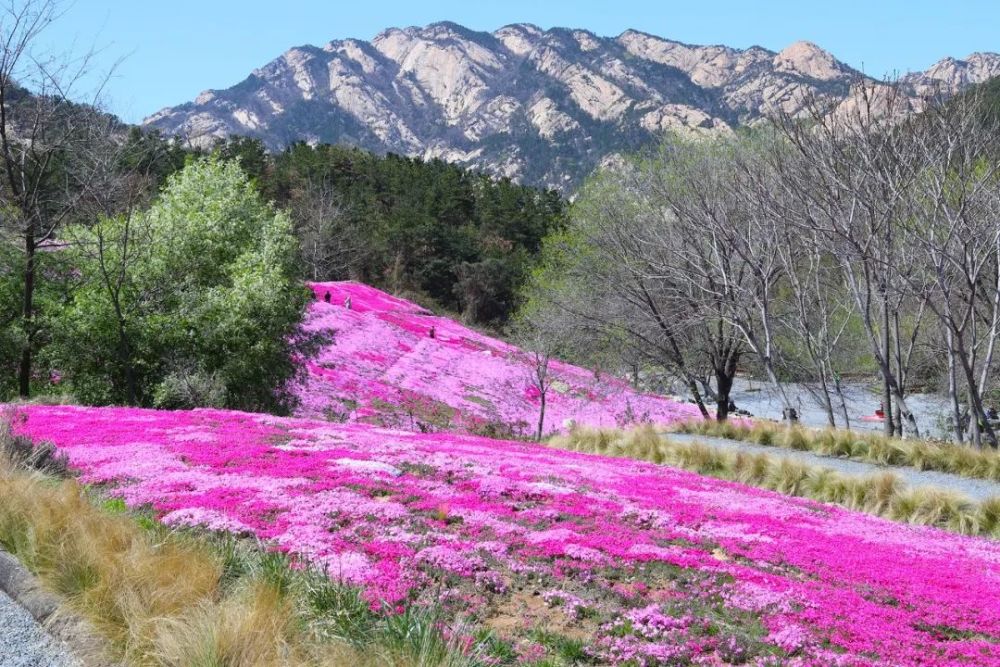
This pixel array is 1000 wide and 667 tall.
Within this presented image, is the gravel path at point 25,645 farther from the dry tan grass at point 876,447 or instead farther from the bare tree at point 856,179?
the dry tan grass at point 876,447

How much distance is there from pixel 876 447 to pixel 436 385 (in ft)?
55.5

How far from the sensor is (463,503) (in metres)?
8.41

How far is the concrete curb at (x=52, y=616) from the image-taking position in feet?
15.3

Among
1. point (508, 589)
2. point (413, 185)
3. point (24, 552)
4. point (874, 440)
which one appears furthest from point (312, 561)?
point (413, 185)

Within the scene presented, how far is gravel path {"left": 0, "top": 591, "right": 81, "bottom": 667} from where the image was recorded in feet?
15.1

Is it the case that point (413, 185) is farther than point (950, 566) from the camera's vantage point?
Yes

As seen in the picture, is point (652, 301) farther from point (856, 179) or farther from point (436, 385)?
point (436, 385)

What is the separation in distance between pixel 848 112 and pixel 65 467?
14.3m

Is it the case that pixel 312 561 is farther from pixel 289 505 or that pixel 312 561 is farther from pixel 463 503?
pixel 463 503

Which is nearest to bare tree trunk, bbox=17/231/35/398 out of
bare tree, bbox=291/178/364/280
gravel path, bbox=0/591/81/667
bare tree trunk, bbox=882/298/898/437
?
gravel path, bbox=0/591/81/667

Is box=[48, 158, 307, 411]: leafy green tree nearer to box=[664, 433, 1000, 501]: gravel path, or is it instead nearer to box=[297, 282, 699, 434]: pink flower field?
box=[297, 282, 699, 434]: pink flower field

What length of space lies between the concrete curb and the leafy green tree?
14068mm

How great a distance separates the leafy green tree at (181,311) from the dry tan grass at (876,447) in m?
12.2

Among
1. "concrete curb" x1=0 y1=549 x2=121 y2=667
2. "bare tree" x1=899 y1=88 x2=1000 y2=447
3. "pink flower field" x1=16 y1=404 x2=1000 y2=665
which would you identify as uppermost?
"bare tree" x1=899 y1=88 x2=1000 y2=447
